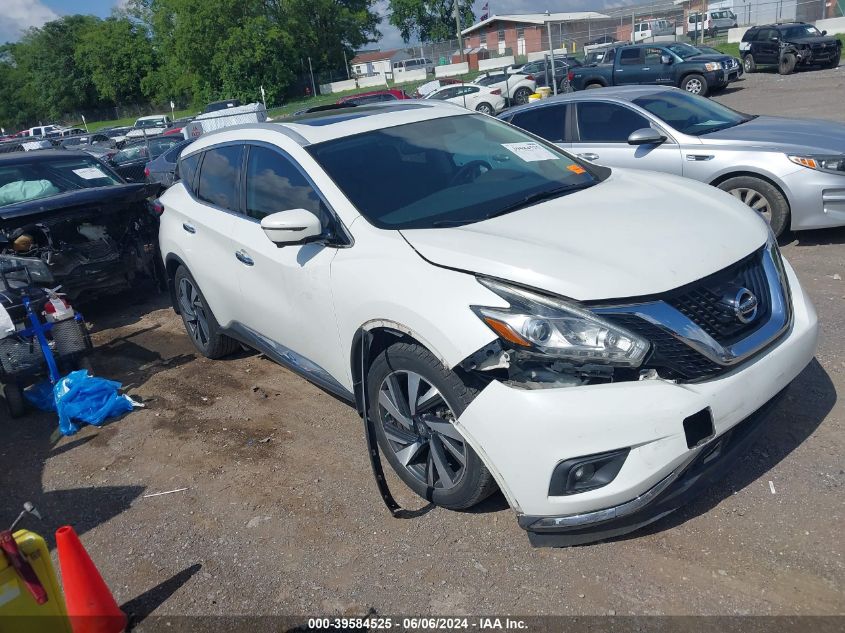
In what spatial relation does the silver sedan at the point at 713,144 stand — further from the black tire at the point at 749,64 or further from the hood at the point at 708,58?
the black tire at the point at 749,64

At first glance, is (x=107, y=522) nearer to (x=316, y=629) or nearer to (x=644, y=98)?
(x=316, y=629)

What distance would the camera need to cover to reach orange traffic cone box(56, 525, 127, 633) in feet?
9.48

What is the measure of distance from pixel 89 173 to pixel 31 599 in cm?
645

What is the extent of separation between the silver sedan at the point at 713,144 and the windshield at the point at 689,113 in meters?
0.01

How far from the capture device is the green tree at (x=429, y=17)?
3474 inches

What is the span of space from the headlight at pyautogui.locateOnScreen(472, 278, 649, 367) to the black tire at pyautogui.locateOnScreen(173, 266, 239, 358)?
3.05m

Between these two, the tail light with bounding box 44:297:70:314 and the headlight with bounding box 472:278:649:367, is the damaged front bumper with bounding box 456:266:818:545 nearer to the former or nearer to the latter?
the headlight with bounding box 472:278:649:367

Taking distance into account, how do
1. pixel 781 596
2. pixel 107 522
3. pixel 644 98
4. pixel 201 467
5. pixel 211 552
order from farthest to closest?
pixel 644 98 → pixel 201 467 → pixel 107 522 → pixel 211 552 → pixel 781 596

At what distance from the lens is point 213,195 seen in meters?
4.97

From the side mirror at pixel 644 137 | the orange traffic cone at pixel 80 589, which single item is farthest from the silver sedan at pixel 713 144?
the orange traffic cone at pixel 80 589

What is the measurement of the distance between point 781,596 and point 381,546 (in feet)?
5.31

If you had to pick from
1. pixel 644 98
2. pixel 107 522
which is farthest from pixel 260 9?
pixel 107 522

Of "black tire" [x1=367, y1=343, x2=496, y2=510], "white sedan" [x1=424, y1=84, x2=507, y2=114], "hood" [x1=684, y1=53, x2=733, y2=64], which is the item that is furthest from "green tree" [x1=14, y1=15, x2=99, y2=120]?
"black tire" [x1=367, y1=343, x2=496, y2=510]

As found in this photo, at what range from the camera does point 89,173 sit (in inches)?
317
